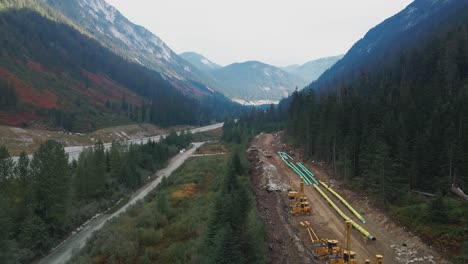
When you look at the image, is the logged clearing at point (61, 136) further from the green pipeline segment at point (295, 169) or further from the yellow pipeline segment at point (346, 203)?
the yellow pipeline segment at point (346, 203)

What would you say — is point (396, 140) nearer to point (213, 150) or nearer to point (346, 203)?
point (346, 203)

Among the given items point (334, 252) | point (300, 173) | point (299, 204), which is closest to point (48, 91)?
point (300, 173)

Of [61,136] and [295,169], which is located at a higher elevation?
[61,136]

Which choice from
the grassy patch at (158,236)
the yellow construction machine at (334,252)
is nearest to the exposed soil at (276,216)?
the yellow construction machine at (334,252)

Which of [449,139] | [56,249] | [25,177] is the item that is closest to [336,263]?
[449,139]

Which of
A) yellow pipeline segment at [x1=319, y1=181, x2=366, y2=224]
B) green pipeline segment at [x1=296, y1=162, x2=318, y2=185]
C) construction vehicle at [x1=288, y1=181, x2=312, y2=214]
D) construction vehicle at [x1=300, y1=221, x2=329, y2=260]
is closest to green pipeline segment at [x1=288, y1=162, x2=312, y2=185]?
green pipeline segment at [x1=296, y1=162, x2=318, y2=185]

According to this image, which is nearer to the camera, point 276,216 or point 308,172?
point 276,216
